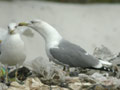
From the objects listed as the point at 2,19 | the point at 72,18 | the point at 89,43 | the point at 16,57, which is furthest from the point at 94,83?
the point at 72,18

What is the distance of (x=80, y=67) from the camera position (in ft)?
10.4

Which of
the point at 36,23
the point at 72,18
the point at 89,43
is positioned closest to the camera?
the point at 36,23

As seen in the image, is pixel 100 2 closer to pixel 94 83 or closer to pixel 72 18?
pixel 72 18

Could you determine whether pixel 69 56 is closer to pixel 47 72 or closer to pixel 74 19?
pixel 47 72

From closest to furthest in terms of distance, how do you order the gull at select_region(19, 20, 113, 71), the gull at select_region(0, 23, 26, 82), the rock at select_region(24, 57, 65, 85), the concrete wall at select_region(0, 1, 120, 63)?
the rock at select_region(24, 57, 65, 85) < the gull at select_region(0, 23, 26, 82) < the gull at select_region(19, 20, 113, 71) < the concrete wall at select_region(0, 1, 120, 63)

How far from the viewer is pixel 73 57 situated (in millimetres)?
3127

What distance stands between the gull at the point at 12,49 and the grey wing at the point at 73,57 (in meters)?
0.22

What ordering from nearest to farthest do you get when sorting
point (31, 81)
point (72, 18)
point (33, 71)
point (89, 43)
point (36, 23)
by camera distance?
1. point (31, 81)
2. point (33, 71)
3. point (36, 23)
4. point (89, 43)
5. point (72, 18)

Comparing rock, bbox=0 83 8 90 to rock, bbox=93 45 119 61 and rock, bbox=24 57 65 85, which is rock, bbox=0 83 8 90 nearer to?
rock, bbox=24 57 65 85

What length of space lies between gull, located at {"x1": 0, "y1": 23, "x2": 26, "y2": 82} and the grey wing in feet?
0.72

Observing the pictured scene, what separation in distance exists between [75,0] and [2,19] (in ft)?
6.44

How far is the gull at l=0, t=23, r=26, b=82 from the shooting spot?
298 centimetres

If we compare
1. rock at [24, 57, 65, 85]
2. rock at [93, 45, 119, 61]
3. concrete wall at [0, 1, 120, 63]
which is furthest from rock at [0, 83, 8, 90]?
concrete wall at [0, 1, 120, 63]

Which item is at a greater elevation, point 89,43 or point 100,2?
point 100,2
